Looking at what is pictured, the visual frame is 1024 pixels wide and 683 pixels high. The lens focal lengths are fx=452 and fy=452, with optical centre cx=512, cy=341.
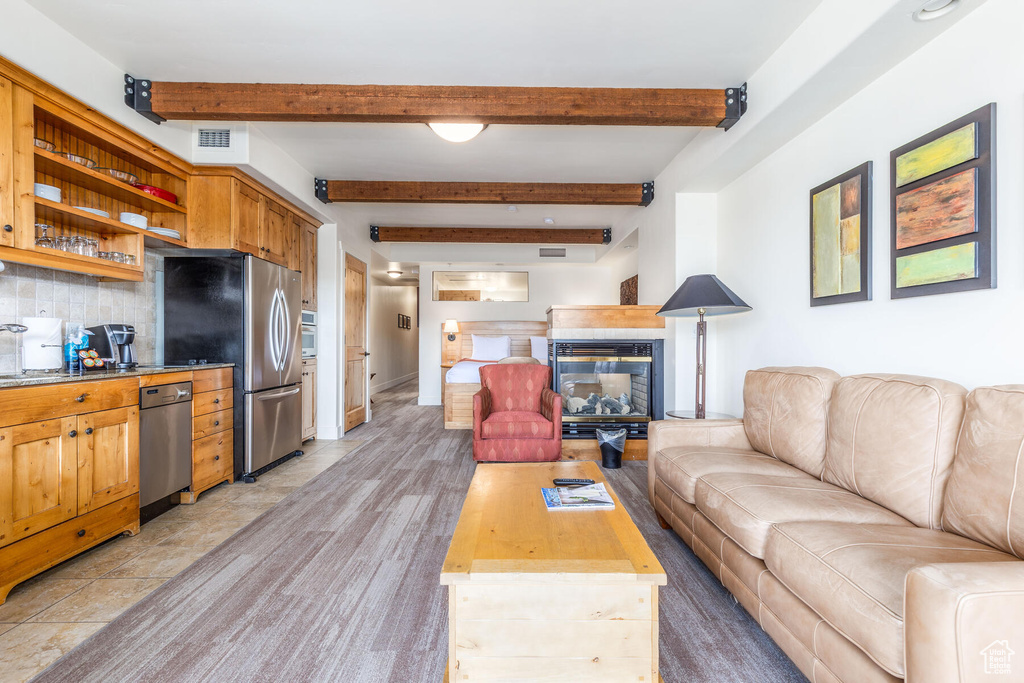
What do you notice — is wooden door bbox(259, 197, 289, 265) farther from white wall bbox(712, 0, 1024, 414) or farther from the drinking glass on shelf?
white wall bbox(712, 0, 1024, 414)

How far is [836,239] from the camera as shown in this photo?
8.07ft

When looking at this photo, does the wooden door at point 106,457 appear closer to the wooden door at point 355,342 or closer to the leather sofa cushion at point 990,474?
the wooden door at point 355,342

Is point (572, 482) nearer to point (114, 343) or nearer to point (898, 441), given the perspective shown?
point (898, 441)

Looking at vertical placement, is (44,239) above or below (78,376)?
above

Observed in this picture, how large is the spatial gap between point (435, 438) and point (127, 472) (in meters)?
2.92

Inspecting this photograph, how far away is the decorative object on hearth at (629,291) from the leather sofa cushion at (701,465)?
4.24 m

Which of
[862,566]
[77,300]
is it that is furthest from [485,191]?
[862,566]

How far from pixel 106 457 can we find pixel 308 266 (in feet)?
9.19

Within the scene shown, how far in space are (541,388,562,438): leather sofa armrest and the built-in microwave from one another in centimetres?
259

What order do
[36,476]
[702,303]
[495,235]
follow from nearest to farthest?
[36,476], [702,303], [495,235]

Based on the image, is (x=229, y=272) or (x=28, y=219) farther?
(x=229, y=272)

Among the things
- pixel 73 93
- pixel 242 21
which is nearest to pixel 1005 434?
pixel 242 21

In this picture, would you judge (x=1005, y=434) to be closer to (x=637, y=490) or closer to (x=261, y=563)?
(x=637, y=490)

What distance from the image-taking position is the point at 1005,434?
1336 millimetres
